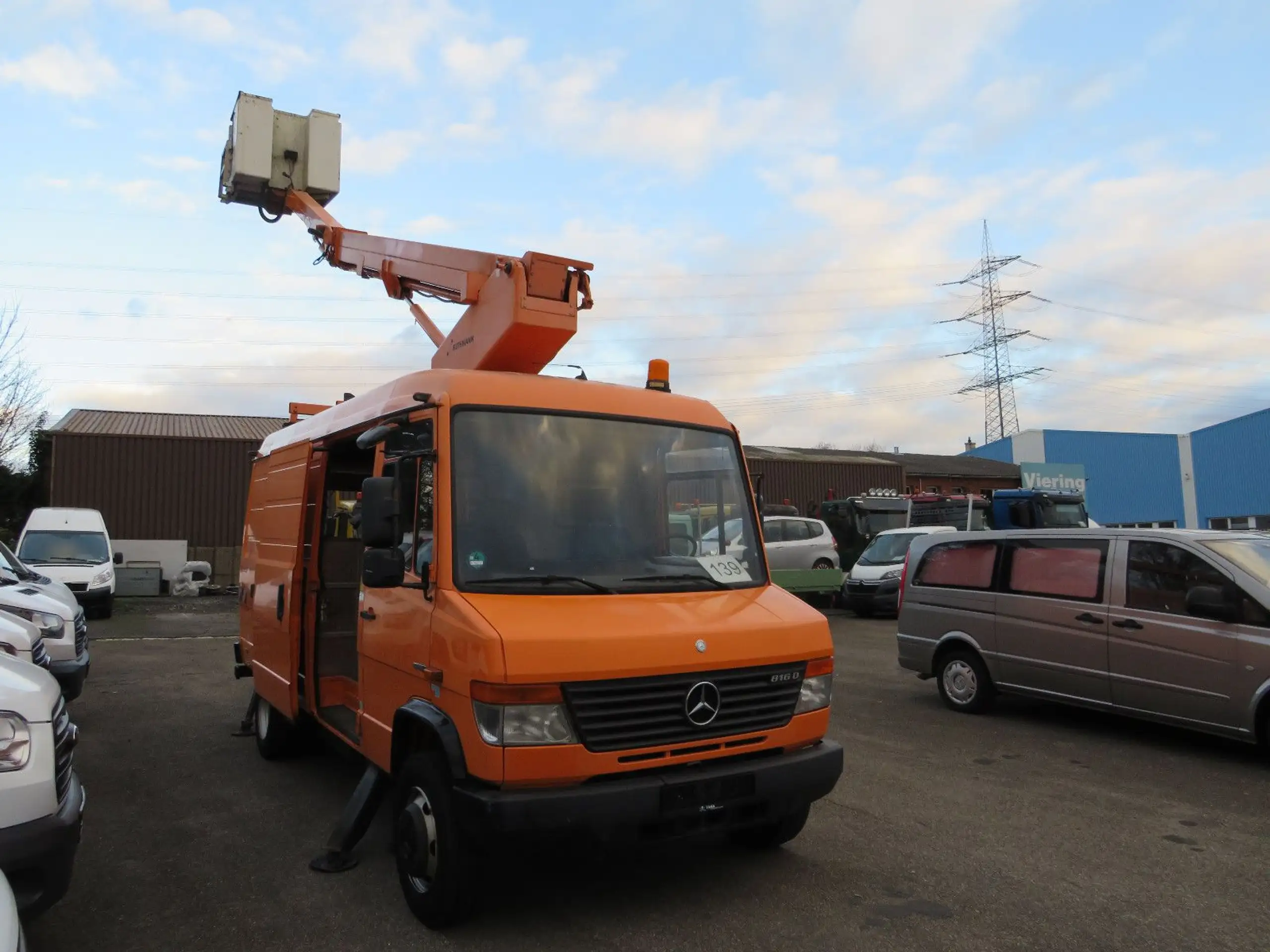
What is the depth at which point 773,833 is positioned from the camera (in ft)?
15.7

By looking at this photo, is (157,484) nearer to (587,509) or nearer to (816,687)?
(587,509)

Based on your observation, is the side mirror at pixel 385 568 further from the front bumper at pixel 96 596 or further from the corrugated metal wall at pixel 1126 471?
the corrugated metal wall at pixel 1126 471

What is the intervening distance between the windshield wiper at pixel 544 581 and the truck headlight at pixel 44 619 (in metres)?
6.16

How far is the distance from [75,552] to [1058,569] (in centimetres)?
1685

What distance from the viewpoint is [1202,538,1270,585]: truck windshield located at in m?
6.59

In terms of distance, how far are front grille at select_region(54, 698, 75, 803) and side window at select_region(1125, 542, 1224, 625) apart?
722cm

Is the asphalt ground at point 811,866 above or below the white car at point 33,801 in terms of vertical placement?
below

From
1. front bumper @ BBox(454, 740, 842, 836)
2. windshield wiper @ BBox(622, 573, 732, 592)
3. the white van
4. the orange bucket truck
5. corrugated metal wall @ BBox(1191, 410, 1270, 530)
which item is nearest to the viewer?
front bumper @ BBox(454, 740, 842, 836)

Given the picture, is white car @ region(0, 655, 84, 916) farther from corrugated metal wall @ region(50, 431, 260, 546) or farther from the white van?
corrugated metal wall @ region(50, 431, 260, 546)


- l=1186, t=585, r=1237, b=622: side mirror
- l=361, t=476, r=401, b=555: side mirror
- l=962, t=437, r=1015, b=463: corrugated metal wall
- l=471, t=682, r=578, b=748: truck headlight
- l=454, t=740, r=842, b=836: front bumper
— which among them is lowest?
l=454, t=740, r=842, b=836: front bumper

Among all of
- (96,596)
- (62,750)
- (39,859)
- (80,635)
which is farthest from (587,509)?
(96,596)

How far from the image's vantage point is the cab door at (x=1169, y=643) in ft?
21.5

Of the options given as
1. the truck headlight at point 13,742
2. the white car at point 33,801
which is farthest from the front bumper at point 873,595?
the truck headlight at point 13,742

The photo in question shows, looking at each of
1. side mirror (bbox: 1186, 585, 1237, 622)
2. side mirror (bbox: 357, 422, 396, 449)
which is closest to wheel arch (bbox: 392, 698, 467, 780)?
side mirror (bbox: 357, 422, 396, 449)
